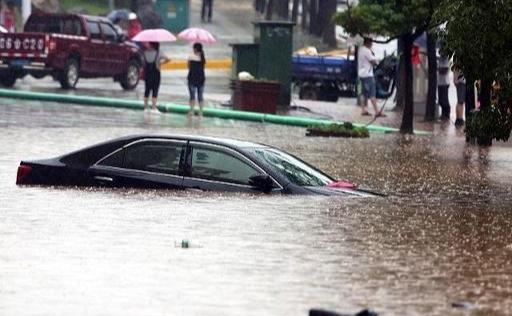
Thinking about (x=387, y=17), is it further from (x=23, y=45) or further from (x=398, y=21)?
(x=23, y=45)

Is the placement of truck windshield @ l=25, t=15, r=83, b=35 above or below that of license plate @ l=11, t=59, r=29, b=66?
above

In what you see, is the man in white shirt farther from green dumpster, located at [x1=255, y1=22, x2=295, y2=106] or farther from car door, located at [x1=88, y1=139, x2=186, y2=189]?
car door, located at [x1=88, y1=139, x2=186, y2=189]

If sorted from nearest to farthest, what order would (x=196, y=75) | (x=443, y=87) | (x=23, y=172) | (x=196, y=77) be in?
(x=23, y=172) < (x=196, y=77) < (x=196, y=75) < (x=443, y=87)

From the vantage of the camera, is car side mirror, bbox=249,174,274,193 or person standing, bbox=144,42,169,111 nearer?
car side mirror, bbox=249,174,274,193

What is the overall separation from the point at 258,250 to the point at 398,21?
2027cm

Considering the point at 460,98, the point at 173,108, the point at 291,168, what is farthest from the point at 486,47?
the point at 173,108

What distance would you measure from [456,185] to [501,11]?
3629mm

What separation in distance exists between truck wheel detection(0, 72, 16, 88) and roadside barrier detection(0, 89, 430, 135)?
308 centimetres

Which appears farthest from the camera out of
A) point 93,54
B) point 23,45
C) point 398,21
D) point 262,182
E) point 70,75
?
point 93,54

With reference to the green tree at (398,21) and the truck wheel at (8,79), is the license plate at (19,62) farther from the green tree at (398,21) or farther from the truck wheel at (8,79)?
the green tree at (398,21)

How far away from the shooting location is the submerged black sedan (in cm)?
1998

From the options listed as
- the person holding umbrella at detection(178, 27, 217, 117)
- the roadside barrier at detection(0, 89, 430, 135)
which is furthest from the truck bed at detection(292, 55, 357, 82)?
the person holding umbrella at detection(178, 27, 217, 117)

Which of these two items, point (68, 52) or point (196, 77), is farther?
point (68, 52)

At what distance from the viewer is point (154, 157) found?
20328 millimetres
